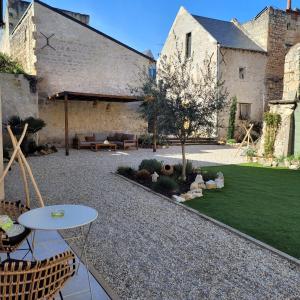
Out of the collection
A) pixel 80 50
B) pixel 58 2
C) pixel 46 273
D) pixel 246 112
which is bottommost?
pixel 46 273

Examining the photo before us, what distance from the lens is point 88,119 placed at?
15.5 metres

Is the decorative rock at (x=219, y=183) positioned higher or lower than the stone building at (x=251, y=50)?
lower

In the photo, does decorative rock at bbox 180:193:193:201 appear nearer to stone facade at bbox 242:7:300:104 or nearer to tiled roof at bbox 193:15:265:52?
tiled roof at bbox 193:15:265:52

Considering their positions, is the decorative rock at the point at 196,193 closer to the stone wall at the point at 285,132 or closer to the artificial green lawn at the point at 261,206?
the artificial green lawn at the point at 261,206

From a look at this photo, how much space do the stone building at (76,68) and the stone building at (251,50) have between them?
191 inches

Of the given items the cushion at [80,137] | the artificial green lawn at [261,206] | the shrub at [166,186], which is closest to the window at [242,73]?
the cushion at [80,137]

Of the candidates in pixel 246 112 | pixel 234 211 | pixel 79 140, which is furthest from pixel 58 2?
pixel 234 211

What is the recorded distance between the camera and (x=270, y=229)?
14.5ft

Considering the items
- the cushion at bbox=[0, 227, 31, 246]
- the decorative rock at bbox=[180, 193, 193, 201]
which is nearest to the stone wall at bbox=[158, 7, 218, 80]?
the decorative rock at bbox=[180, 193, 193, 201]

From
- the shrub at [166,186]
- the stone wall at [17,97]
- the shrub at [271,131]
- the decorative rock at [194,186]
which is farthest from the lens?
the stone wall at [17,97]

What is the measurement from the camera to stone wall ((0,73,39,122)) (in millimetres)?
12398

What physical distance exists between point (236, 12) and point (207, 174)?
19.9 metres

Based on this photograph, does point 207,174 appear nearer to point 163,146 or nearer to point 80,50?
point 163,146

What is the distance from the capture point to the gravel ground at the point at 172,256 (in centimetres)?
286
